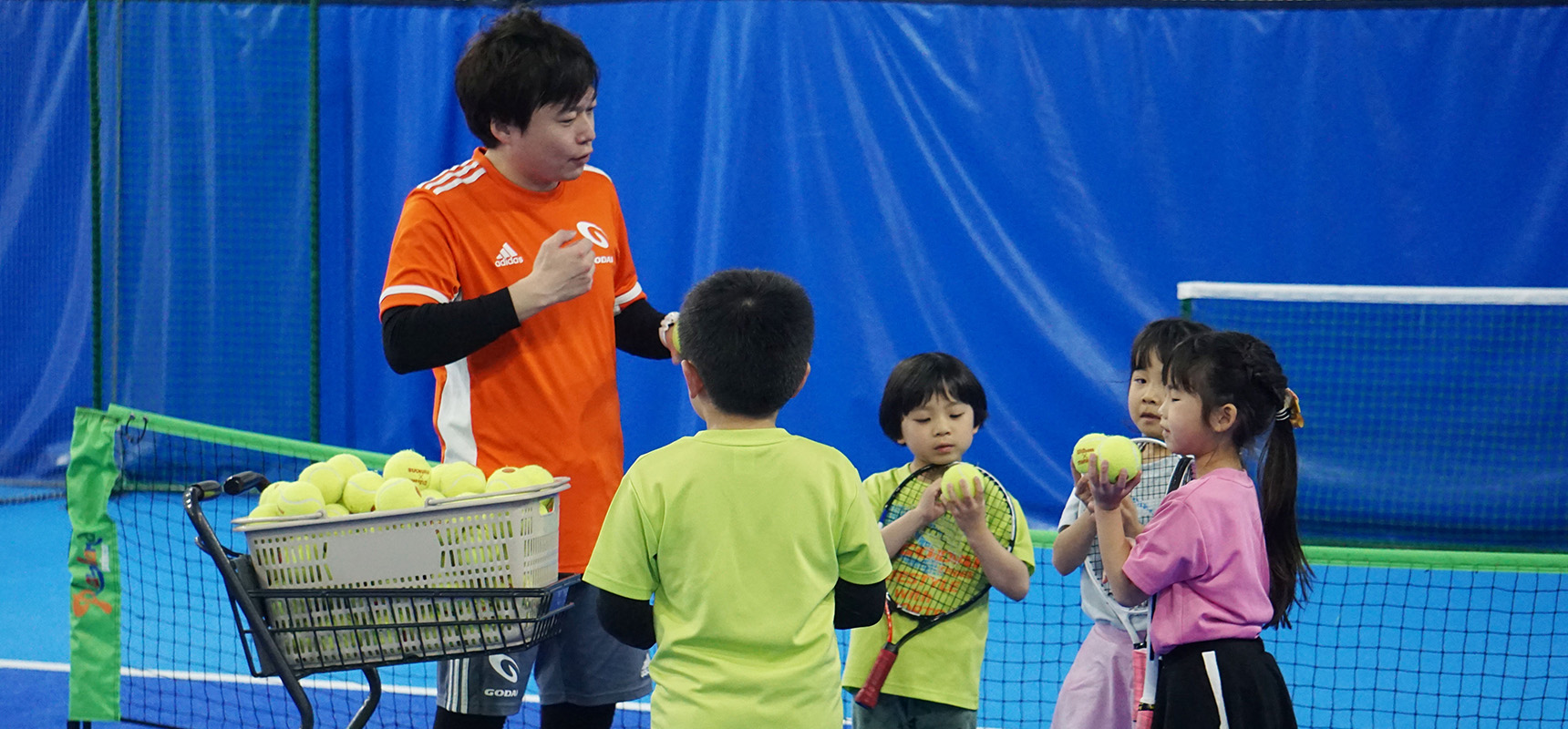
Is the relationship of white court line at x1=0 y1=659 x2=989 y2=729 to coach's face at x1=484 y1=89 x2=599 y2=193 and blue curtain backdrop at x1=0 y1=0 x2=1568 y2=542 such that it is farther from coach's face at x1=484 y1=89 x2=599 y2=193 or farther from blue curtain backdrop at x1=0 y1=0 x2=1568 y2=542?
blue curtain backdrop at x1=0 y1=0 x2=1568 y2=542

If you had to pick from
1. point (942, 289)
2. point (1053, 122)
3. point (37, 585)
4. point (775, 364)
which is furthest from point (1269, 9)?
point (37, 585)

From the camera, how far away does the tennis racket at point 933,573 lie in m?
2.85

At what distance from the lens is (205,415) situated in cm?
820

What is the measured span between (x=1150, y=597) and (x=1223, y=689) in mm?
236

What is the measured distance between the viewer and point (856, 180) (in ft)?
25.7

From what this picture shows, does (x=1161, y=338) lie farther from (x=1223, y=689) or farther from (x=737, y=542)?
(x=737, y=542)

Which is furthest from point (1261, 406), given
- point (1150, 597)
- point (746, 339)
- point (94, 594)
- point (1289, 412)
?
point (94, 594)

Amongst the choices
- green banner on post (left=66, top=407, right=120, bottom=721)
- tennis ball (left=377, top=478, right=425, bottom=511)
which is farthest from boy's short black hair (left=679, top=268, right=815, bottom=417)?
green banner on post (left=66, top=407, right=120, bottom=721)

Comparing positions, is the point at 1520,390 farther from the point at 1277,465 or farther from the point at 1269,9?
the point at 1277,465

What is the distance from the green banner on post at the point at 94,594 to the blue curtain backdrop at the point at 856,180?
454cm

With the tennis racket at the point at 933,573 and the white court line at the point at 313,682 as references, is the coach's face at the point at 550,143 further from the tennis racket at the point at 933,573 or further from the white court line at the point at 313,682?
the white court line at the point at 313,682

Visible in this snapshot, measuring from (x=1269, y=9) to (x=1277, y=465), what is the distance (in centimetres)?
541

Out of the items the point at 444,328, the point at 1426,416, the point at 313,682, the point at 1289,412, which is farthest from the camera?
the point at 1426,416

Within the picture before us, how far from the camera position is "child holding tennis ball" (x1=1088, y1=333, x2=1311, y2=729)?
2.49m
